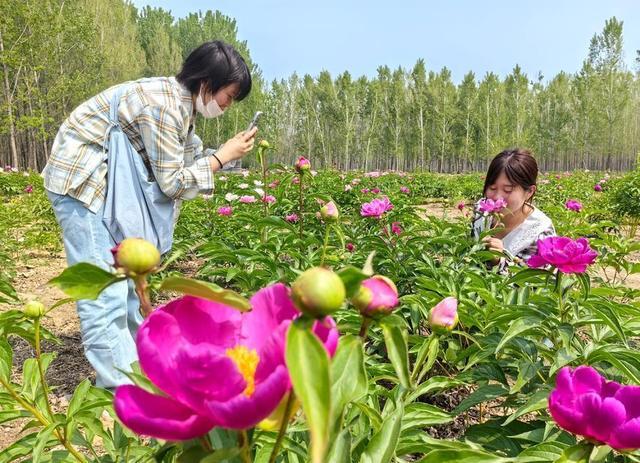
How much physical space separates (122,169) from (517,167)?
161cm

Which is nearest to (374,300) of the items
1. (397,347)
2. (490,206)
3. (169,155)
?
(397,347)

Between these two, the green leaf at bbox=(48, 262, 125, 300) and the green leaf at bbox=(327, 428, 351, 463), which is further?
the green leaf at bbox=(327, 428, 351, 463)

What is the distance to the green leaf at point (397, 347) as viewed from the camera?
0.39 metres

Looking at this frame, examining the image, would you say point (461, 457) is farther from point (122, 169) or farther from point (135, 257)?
point (122, 169)

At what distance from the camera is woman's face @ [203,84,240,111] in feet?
5.99

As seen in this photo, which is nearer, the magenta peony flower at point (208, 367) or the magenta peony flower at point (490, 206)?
the magenta peony flower at point (208, 367)

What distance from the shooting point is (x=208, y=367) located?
1.07 ft

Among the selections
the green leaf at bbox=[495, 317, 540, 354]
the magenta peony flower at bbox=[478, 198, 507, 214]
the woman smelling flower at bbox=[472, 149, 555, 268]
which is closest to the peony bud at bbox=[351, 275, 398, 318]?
the green leaf at bbox=[495, 317, 540, 354]

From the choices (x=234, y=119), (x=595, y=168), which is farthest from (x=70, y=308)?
(x=595, y=168)

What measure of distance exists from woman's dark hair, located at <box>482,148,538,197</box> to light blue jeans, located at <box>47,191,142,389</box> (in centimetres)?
163

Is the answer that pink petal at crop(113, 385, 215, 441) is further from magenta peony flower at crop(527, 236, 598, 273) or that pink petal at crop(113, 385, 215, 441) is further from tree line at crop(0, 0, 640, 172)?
tree line at crop(0, 0, 640, 172)

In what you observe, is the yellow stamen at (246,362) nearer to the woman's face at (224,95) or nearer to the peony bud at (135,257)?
the peony bud at (135,257)

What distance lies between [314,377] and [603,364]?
1001mm

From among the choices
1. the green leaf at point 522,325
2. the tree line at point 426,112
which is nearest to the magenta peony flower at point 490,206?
the green leaf at point 522,325
